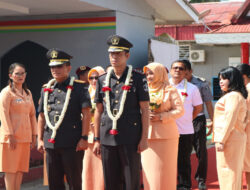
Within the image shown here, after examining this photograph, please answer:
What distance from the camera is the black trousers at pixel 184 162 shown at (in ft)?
27.9

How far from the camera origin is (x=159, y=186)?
725cm

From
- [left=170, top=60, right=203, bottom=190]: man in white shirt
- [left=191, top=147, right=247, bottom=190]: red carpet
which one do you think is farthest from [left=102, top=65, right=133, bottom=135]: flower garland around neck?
[left=191, top=147, right=247, bottom=190]: red carpet

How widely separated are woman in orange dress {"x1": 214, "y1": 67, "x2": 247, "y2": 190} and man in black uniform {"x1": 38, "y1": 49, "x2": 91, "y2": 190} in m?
1.75

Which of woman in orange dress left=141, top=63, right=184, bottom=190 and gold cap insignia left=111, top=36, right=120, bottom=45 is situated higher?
gold cap insignia left=111, top=36, right=120, bottom=45

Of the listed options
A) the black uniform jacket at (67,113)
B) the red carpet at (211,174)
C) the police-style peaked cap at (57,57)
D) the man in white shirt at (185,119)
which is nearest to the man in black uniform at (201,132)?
the red carpet at (211,174)

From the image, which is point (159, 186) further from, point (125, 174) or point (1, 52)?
point (1, 52)

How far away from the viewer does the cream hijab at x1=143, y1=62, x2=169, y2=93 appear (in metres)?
7.43

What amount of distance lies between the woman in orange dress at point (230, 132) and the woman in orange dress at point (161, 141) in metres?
0.69

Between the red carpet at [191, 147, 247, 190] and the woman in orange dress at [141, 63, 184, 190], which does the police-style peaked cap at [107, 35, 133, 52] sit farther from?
the red carpet at [191, 147, 247, 190]

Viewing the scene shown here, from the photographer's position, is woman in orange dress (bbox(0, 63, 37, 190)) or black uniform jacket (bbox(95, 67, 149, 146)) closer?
black uniform jacket (bbox(95, 67, 149, 146))

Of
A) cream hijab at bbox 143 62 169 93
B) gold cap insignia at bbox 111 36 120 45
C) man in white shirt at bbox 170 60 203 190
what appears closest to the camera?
gold cap insignia at bbox 111 36 120 45

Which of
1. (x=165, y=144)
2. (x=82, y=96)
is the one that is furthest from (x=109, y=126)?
(x=165, y=144)

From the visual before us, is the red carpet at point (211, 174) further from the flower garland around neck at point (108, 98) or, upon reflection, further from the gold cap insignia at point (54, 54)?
the gold cap insignia at point (54, 54)

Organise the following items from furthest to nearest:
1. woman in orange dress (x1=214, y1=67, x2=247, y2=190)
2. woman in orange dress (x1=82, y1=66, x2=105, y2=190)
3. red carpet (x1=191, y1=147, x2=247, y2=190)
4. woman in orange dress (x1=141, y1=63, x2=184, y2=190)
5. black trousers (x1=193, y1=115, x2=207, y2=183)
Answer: red carpet (x1=191, y1=147, x2=247, y2=190)
black trousers (x1=193, y1=115, x2=207, y2=183)
woman in orange dress (x1=82, y1=66, x2=105, y2=190)
woman in orange dress (x1=141, y1=63, x2=184, y2=190)
woman in orange dress (x1=214, y1=67, x2=247, y2=190)
